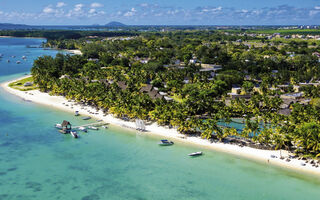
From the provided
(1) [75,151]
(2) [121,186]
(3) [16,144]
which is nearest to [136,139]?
(1) [75,151]

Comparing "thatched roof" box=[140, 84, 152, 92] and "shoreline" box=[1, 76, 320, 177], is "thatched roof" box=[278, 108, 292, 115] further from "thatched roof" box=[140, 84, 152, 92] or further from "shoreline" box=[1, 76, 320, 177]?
"thatched roof" box=[140, 84, 152, 92]

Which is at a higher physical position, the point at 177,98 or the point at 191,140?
the point at 177,98

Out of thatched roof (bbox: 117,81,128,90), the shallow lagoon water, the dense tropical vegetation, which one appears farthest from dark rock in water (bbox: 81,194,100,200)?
thatched roof (bbox: 117,81,128,90)

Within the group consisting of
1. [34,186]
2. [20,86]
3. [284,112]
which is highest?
[20,86]

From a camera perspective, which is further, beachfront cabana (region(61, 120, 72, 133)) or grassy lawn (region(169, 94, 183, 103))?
grassy lawn (region(169, 94, 183, 103))

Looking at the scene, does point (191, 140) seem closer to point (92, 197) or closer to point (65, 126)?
point (92, 197)

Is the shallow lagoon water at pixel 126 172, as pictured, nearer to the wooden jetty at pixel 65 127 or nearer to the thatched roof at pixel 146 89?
the wooden jetty at pixel 65 127

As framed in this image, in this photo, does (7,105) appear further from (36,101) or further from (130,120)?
(130,120)

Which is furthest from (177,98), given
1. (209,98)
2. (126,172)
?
(126,172)
